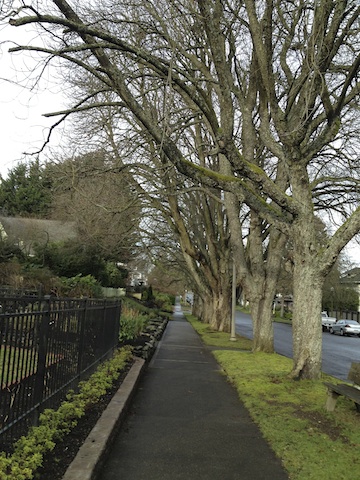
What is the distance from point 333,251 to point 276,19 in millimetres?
6837

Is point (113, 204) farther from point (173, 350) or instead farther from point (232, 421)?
point (232, 421)

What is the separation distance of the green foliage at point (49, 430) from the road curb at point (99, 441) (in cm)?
23

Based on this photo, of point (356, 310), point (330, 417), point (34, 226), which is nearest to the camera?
point (330, 417)

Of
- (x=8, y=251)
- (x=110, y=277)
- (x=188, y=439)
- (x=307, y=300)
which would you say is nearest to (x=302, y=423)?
(x=188, y=439)

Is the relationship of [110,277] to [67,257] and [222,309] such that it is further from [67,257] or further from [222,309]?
A: [222,309]

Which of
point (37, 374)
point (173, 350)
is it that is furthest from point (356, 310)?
point (37, 374)

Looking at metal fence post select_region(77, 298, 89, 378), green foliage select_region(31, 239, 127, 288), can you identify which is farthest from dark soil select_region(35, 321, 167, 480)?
green foliage select_region(31, 239, 127, 288)

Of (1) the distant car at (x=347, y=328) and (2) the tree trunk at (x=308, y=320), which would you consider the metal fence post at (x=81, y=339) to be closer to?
(2) the tree trunk at (x=308, y=320)

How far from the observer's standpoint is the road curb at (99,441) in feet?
13.2

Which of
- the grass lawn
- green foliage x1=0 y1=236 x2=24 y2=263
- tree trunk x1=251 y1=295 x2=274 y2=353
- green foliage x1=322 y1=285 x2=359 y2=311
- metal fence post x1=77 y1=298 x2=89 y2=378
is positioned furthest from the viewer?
green foliage x1=322 y1=285 x2=359 y2=311

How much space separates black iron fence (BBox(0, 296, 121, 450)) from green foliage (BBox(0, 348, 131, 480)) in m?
0.13

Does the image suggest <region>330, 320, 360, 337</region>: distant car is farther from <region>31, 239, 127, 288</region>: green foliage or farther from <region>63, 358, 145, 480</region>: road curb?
<region>63, 358, 145, 480</region>: road curb

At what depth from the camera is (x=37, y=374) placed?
15.5 ft

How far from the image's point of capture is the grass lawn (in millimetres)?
4824
